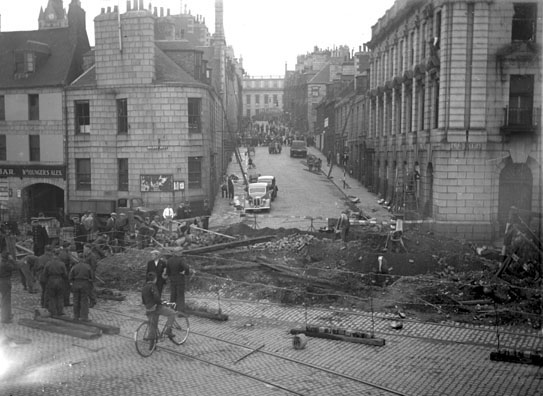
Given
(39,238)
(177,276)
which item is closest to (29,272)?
(39,238)

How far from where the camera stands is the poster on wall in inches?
1448

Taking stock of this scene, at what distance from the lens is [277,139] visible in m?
85.8

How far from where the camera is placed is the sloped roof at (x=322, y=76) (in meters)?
99.2

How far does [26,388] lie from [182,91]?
27.0m

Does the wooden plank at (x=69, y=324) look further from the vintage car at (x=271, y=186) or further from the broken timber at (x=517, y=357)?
the vintage car at (x=271, y=186)

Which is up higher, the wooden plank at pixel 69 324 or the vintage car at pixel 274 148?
the vintage car at pixel 274 148

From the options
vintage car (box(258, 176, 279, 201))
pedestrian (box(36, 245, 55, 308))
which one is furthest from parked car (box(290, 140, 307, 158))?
pedestrian (box(36, 245, 55, 308))

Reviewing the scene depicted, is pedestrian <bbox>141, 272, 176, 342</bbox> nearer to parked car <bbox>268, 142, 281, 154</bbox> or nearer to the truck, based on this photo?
the truck

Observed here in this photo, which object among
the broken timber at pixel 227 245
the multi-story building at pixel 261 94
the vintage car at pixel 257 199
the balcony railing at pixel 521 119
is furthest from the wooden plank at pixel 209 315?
the multi-story building at pixel 261 94

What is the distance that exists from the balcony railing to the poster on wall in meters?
19.1

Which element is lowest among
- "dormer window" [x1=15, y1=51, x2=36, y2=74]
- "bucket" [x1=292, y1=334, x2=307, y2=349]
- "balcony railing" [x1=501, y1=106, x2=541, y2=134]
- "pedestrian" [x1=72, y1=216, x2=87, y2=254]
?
"bucket" [x1=292, y1=334, x2=307, y2=349]

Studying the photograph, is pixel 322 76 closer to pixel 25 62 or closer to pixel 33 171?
pixel 25 62

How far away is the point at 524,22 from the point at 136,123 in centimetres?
2237

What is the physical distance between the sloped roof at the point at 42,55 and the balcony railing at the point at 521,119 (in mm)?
26923
